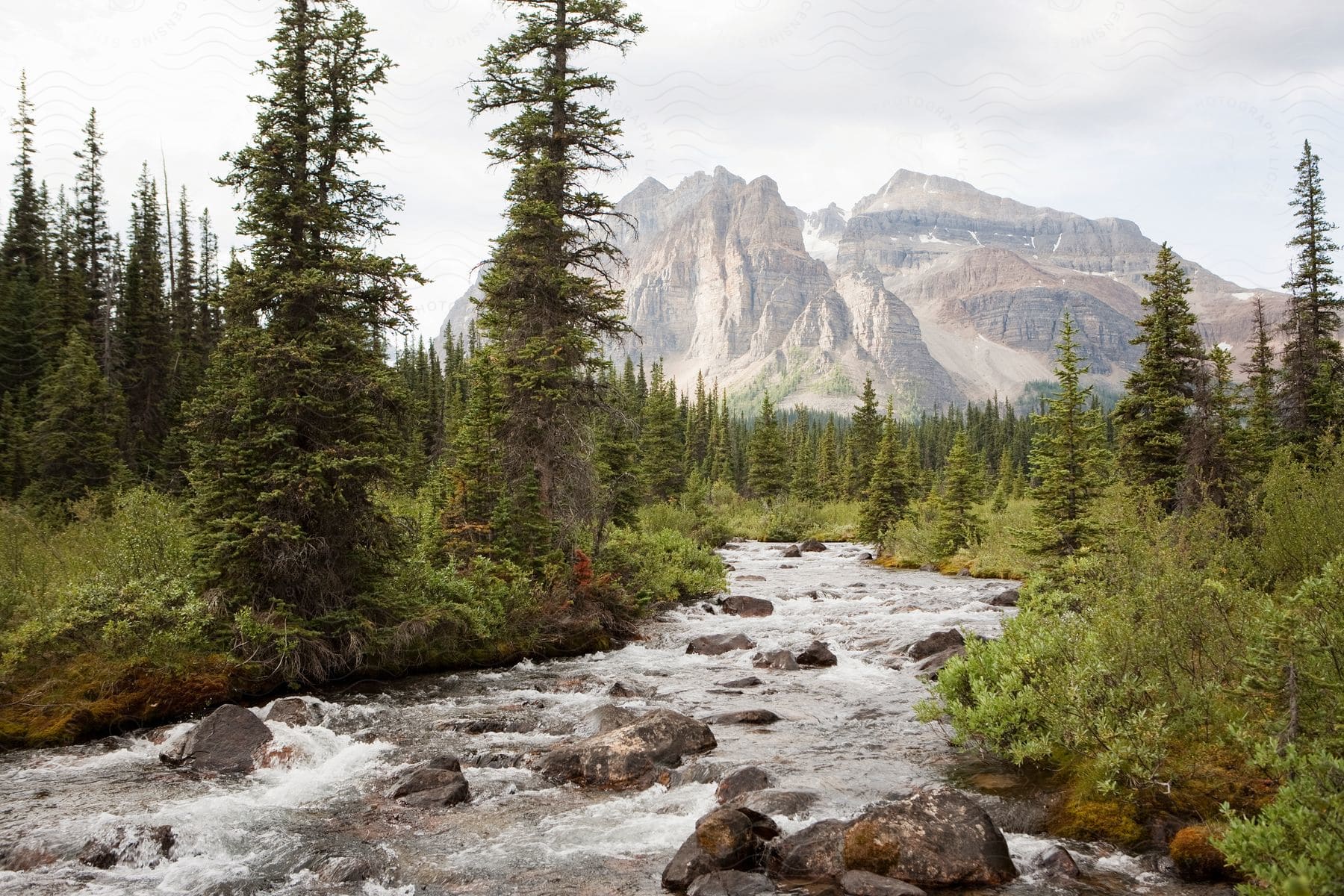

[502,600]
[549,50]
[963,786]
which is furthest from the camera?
[549,50]

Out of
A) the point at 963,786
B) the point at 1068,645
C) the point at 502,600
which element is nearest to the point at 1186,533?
the point at 1068,645

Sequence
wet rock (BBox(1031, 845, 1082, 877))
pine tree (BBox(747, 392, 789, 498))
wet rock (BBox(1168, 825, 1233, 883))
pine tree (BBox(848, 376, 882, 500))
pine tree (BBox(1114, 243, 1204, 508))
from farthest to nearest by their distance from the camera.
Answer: pine tree (BBox(848, 376, 882, 500)), pine tree (BBox(747, 392, 789, 498)), pine tree (BBox(1114, 243, 1204, 508)), wet rock (BBox(1031, 845, 1082, 877)), wet rock (BBox(1168, 825, 1233, 883))

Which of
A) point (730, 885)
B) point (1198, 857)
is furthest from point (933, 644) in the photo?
point (730, 885)

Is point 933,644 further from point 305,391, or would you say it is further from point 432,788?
point 305,391

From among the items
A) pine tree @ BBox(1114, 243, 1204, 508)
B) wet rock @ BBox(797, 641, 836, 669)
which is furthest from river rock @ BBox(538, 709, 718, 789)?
pine tree @ BBox(1114, 243, 1204, 508)

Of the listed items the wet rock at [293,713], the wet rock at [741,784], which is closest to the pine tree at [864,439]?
the wet rock at [293,713]

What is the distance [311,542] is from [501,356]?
7576 millimetres

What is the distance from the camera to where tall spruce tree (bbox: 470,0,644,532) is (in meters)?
20.7

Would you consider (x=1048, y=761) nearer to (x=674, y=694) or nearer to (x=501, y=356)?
(x=674, y=694)

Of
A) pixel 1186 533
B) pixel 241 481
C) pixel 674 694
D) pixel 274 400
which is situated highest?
pixel 274 400

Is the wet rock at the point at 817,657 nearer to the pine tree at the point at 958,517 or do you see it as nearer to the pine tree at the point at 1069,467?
the pine tree at the point at 1069,467

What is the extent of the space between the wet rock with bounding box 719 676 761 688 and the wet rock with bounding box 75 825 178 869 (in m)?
9.98

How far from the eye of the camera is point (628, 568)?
80.6 ft

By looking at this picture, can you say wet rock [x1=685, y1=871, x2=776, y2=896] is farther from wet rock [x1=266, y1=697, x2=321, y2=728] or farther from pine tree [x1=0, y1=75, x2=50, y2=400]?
pine tree [x1=0, y1=75, x2=50, y2=400]
